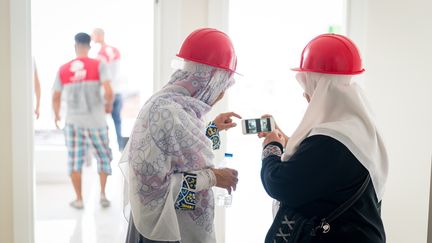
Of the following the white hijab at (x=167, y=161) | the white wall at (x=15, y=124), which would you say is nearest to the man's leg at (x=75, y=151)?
the white wall at (x=15, y=124)

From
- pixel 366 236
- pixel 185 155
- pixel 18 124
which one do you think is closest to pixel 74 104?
pixel 18 124

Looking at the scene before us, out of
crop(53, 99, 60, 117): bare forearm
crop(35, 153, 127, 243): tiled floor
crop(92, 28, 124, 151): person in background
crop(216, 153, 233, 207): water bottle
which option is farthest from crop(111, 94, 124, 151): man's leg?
crop(216, 153, 233, 207): water bottle

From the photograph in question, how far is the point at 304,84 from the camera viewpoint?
1490 millimetres

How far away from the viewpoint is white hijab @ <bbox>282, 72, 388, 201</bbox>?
128cm

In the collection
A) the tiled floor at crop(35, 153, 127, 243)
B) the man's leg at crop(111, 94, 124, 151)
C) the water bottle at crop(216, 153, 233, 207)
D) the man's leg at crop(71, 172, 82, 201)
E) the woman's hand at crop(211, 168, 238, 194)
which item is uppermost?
the man's leg at crop(111, 94, 124, 151)

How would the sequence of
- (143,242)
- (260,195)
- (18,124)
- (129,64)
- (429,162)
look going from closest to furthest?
(143,242) < (18,124) < (429,162) < (129,64) < (260,195)

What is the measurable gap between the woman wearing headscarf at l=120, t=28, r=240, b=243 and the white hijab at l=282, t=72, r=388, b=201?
306 mm

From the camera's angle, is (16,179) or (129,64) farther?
(129,64)

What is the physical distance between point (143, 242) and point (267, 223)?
136 centimetres

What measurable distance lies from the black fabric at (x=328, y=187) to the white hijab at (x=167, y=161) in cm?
28

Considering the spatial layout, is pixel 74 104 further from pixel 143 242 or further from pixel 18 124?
pixel 143 242

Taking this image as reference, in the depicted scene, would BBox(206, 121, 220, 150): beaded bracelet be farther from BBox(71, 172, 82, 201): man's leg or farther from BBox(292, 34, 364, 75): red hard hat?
BBox(71, 172, 82, 201): man's leg

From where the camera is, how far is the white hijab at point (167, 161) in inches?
53.7

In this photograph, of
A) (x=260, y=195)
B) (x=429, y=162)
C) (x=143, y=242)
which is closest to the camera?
(x=143, y=242)
